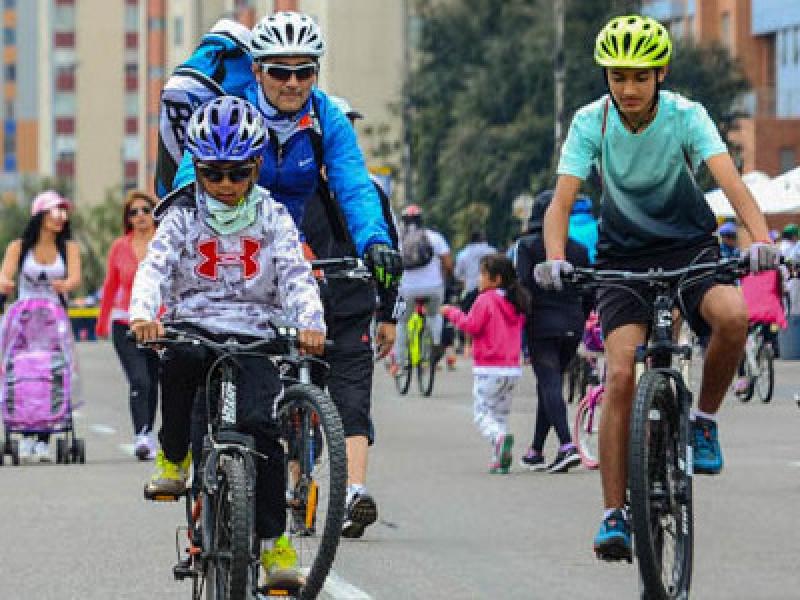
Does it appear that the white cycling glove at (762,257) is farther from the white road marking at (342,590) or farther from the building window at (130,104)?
the building window at (130,104)

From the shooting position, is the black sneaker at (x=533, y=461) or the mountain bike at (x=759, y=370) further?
the mountain bike at (x=759, y=370)

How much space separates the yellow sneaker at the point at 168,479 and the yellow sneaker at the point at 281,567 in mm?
549

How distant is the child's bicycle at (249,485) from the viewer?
26.6 feet

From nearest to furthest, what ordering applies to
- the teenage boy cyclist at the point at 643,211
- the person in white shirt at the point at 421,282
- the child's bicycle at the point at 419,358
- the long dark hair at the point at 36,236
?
the teenage boy cyclist at the point at 643,211, the long dark hair at the point at 36,236, the child's bicycle at the point at 419,358, the person in white shirt at the point at 421,282

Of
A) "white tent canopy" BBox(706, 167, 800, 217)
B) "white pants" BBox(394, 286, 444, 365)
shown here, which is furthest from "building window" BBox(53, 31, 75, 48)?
"white pants" BBox(394, 286, 444, 365)

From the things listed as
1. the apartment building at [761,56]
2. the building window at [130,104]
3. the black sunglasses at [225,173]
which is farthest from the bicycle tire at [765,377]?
the building window at [130,104]

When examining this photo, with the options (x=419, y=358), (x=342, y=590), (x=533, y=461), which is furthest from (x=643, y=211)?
(x=419, y=358)

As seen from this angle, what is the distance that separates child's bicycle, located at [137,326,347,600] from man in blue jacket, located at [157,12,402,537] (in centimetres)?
97

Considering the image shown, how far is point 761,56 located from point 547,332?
197ft

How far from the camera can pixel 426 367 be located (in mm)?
28641

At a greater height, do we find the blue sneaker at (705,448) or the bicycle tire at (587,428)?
the blue sneaker at (705,448)

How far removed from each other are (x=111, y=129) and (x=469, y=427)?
133028 millimetres

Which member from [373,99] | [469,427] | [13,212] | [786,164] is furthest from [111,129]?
[469,427]

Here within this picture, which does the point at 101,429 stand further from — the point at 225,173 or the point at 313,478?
the point at 225,173
